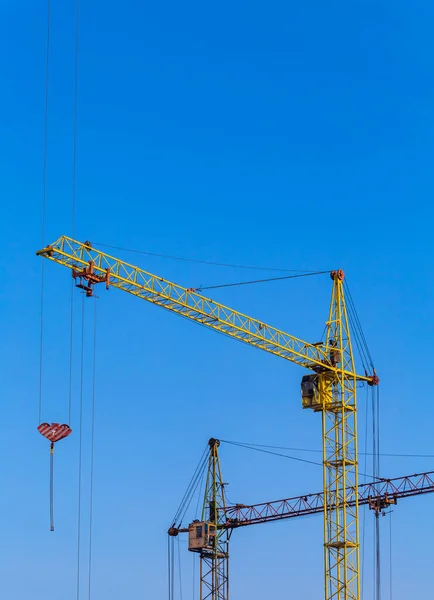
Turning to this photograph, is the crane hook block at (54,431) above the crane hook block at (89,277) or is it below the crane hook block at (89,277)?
below

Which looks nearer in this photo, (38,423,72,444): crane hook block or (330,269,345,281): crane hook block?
(38,423,72,444): crane hook block

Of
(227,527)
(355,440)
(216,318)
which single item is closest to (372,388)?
(355,440)

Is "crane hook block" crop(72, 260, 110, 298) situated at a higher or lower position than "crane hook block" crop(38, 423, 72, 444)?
higher

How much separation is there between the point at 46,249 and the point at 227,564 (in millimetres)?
57654

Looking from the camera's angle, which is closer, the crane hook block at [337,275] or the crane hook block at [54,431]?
the crane hook block at [54,431]

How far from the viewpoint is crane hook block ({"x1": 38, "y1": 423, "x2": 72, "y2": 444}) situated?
269ft

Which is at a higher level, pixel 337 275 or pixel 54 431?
pixel 337 275

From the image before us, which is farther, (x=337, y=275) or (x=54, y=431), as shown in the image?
(x=337, y=275)

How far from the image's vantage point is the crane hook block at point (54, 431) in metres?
81.9

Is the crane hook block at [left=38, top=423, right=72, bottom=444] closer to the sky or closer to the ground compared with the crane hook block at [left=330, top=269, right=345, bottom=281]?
closer to the ground

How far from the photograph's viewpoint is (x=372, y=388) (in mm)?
127188

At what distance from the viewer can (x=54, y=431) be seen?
8200 centimetres

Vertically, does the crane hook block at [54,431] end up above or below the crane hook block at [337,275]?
below

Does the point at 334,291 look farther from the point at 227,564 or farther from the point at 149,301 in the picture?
the point at 227,564
